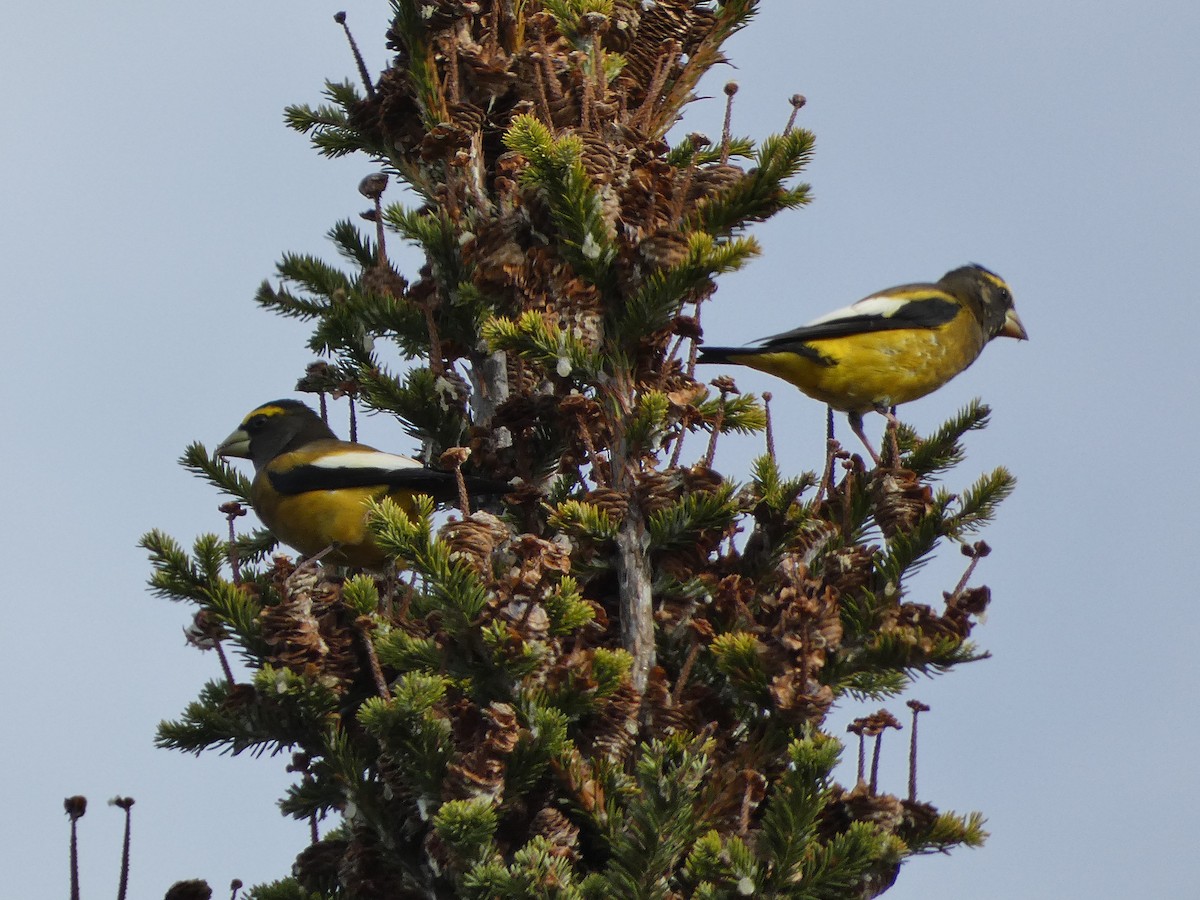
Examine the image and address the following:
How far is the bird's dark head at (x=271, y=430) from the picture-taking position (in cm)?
748

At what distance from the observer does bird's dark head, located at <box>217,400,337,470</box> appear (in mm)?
7484

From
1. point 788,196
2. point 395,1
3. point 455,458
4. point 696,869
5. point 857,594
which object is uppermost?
point 395,1

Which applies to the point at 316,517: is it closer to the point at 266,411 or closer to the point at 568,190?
the point at 266,411

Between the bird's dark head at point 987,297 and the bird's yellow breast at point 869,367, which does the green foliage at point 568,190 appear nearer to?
the bird's yellow breast at point 869,367

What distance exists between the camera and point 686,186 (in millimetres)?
4363

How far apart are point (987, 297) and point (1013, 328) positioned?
375 mm

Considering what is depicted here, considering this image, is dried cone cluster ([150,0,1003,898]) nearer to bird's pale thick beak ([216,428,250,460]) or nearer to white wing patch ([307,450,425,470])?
white wing patch ([307,450,425,470])

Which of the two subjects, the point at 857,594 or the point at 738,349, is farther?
the point at 738,349

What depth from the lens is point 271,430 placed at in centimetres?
754

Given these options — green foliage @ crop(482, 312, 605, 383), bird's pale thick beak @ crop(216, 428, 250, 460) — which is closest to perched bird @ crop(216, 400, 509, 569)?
bird's pale thick beak @ crop(216, 428, 250, 460)

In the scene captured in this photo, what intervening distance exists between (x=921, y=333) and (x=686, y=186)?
2765 mm

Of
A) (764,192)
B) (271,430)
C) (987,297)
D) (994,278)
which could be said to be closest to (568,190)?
(764,192)

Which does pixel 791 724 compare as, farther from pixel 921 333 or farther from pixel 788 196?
pixel 921 333

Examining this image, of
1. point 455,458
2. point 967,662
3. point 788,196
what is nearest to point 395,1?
point 788,196
